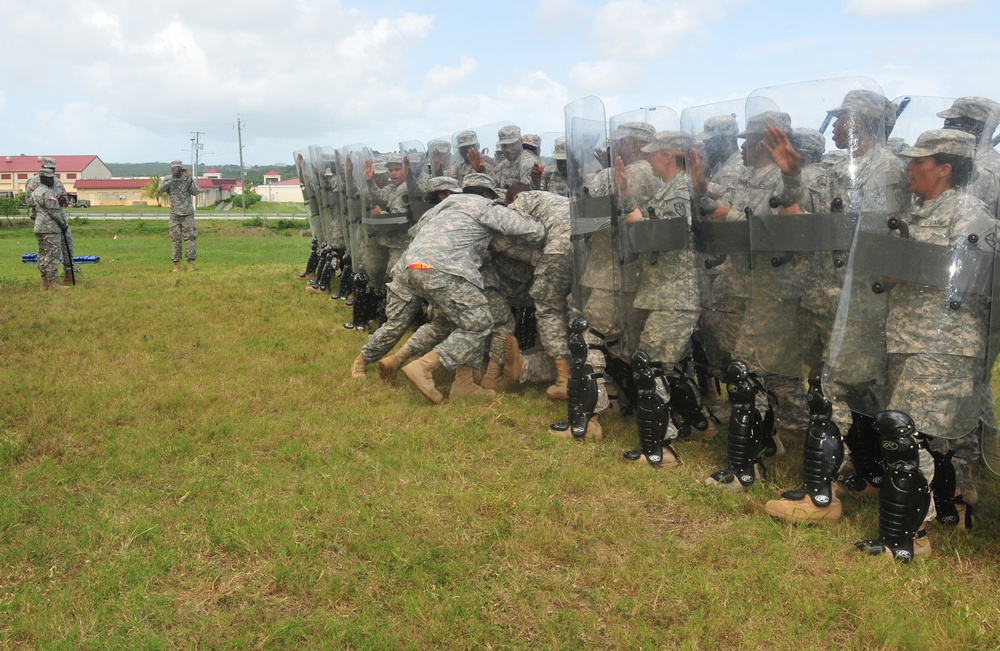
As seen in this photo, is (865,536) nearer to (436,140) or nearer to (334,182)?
(436,140)

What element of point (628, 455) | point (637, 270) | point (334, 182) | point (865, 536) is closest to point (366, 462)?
point (628, 455)

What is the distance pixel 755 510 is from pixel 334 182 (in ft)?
27.1

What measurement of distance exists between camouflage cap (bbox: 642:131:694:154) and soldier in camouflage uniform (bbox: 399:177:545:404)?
1.55m

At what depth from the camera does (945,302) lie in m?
3.39

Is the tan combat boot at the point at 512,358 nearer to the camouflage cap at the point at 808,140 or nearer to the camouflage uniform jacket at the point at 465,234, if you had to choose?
the camouflage uniform jacket at the point at 465,234

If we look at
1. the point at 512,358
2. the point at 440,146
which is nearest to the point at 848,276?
the point at 512,358

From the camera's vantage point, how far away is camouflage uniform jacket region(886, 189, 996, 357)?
3.33 meters

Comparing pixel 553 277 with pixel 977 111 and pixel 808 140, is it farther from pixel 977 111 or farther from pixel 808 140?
pixel 977 111

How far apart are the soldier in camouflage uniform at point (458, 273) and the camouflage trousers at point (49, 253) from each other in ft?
27.4

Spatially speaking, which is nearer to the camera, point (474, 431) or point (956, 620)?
point (956, 620)

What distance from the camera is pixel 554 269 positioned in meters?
6.00

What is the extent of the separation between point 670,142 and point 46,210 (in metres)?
10.6

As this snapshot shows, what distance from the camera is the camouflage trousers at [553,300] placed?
5.99 meters

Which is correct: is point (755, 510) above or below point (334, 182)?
below
